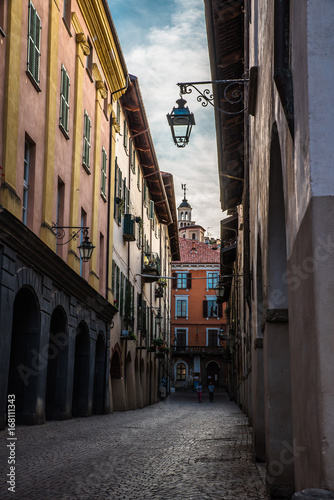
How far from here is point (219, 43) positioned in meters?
Answer: 18.4

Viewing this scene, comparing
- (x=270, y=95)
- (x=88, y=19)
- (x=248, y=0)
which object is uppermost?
(x=88, y=19)

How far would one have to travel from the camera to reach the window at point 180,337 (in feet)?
255

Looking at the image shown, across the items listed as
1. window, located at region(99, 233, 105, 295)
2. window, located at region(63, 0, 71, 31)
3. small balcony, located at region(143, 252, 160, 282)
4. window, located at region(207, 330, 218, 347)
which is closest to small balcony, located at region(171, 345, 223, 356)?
window, located at region(207, 330, 218, 347)

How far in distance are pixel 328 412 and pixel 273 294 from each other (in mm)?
3933

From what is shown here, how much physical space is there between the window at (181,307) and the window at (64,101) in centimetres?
5974

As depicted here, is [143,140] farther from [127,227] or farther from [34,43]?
[34,43]

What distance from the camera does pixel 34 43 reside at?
16.4 m

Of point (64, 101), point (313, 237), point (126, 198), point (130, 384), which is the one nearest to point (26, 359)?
point (64, 101)

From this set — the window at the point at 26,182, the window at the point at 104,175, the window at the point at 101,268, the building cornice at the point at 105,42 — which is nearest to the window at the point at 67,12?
the building cornice at the point at 105,42

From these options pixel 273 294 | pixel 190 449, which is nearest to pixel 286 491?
pixel 273 294

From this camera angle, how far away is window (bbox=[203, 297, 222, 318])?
255 ft

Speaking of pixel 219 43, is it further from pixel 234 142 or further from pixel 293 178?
pixel 293 178

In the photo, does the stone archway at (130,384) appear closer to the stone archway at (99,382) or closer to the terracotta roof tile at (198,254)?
the stone archway at (99,382)

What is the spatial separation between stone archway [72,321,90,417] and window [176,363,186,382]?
2164 inches
